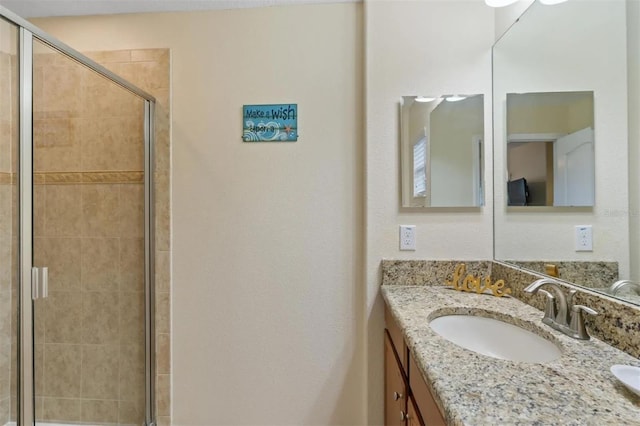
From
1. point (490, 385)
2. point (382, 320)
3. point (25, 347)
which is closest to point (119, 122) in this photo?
point (25, 347)

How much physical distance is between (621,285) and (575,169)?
428 mm

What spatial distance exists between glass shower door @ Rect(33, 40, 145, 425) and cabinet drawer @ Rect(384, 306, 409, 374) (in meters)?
1.34

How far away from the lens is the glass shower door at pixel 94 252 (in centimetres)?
→ 139

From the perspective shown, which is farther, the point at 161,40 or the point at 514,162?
the point at 161,40

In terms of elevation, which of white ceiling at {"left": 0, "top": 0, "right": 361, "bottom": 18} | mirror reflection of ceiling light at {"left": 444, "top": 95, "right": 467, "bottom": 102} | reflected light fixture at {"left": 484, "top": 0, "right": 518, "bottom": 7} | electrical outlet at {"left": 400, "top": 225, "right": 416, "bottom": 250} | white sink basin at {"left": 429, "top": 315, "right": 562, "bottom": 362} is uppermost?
white ceiling at {"left": 0, "top": 0, "right": 361, "bottom": 18}

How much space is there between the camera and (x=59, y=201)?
1414 millimetres

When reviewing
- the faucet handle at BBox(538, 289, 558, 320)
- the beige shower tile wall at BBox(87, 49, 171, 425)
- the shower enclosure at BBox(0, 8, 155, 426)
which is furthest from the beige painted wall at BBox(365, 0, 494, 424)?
the shower enclosure at BBox(0, 8, 155, 426)

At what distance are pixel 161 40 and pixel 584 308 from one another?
88.4 inches

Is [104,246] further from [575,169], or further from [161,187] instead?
[575,169]

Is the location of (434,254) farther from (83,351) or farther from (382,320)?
(83,351)

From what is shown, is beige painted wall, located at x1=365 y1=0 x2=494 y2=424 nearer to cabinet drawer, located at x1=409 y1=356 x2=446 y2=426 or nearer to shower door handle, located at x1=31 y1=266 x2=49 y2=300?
cabinet drawer, located at x1=409 y1=356 x2=446 y2=426

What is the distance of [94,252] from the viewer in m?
1.57

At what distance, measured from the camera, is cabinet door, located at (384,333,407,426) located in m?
1.06

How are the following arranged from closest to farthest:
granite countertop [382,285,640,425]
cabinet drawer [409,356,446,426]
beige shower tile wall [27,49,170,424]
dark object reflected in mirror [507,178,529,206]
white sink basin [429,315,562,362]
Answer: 1. granite countertop [382,285,640,425]
2. cabinet drawer [409,356,446,426]
3. white sink basin [429,315,562,362]
4. dark object reflected in mirror [507,178,529,206]
5. beige shower tile wall [27,49,170,424]
